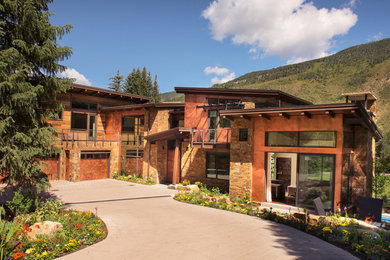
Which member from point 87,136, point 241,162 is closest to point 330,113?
point 241,162

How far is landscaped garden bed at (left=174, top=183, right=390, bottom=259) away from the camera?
22.4ft

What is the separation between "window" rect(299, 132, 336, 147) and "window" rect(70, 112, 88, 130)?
16633mm

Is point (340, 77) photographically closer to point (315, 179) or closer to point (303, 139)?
point (303, 139)

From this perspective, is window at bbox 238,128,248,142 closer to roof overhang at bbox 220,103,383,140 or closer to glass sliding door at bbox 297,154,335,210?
roof overhang at bbox 220,103,383,140

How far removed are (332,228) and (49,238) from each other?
8.01 metres

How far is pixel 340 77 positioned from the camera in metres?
72.1

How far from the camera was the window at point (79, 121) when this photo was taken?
21172 mm

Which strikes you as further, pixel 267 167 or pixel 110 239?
pixel 267 167

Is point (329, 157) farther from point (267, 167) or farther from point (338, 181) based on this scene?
point (267, 167)

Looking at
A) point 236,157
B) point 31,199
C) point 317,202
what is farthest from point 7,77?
point 317,202

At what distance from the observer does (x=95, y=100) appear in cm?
2244

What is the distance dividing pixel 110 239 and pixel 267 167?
7.66 metres

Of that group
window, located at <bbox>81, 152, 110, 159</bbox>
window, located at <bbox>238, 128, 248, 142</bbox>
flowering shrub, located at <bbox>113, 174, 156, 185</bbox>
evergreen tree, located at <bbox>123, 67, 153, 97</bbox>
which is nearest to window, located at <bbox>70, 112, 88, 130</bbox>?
window, located at <bbox>81, 152, 110, 159</bbox>

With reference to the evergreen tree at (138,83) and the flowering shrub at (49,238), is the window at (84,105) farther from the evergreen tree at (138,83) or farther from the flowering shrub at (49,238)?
the evergreen tree at (138,83)
